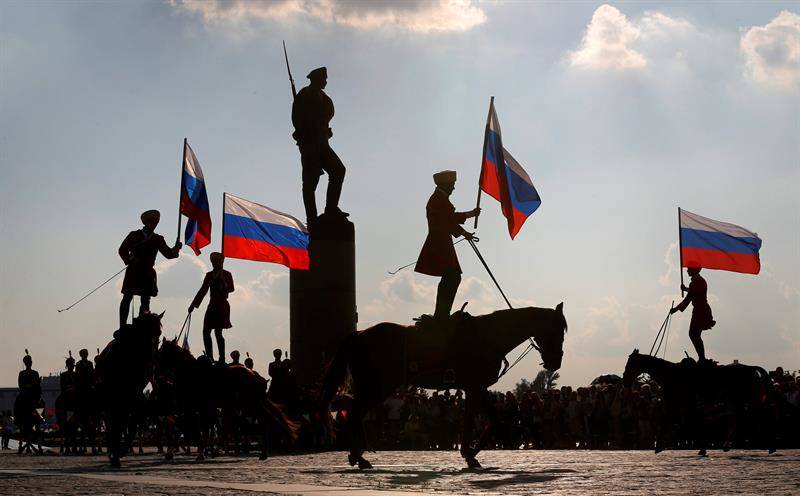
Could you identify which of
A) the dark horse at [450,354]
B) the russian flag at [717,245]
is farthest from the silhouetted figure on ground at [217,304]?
the russian flag at [717,245]

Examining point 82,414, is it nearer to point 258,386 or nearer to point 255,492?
point 258,386

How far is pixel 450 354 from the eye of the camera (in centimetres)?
1559

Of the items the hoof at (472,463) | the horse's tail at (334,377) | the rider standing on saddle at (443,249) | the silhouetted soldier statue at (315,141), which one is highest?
the silhouetted soldier statue at (315,141)

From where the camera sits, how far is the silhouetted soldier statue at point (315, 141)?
968 inches

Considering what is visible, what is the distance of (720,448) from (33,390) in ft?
49.7

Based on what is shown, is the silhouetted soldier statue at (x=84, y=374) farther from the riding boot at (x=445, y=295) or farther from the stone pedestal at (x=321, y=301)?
the riding boot at (x=445, y=295)

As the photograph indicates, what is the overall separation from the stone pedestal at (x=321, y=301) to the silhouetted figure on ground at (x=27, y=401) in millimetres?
7086

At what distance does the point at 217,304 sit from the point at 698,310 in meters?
8.59

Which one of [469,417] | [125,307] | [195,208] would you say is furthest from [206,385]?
[469,417]

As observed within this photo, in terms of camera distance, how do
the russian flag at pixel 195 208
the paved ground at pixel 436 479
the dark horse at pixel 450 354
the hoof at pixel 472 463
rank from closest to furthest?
1. the paved ground at pixel 436 479
2. the hoof at pixel 472 463
3. the dark horse at pixel 450 354
4. the russian flag at pixel 195 208

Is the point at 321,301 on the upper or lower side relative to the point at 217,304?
upper

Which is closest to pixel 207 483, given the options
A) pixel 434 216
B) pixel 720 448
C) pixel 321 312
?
pixel 434 216

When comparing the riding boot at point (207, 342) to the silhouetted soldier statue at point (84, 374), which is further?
the silhouetted soldier statue at point (84, 374)

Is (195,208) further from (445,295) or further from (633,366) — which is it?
(633,366)
